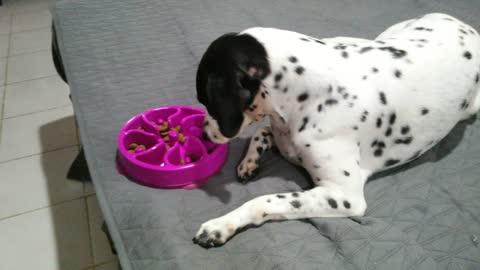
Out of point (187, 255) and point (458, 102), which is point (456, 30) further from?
point (187, 255)

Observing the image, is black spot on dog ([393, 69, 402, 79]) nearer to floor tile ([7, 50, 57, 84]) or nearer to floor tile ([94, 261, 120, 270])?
floor tile ([94, 261, 120, 270])

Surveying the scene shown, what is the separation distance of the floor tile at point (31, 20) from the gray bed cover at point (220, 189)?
2182 millimetres

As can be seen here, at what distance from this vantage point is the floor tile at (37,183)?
90.6 inches

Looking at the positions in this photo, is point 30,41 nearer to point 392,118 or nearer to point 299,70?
point 299,70

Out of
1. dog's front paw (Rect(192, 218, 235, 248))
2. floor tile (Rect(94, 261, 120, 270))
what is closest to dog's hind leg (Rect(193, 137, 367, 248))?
dog's front paw (Rect(192, 218, 235, 248))

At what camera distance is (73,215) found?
2223 mm

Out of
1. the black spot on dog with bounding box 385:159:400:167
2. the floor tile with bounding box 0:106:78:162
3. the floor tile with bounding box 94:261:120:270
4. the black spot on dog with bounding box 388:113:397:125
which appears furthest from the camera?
the floor tile with bounding box 0:106:78:162

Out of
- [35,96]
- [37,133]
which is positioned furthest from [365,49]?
[35,96]

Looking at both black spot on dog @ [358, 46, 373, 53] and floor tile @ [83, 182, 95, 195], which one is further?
floor tile @ [83, 182, 95, 195]

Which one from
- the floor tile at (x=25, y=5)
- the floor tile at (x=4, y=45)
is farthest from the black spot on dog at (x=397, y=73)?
the floor tile at (x=25, y=5)

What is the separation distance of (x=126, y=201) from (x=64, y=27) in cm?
147

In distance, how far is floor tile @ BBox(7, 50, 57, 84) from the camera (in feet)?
11.6

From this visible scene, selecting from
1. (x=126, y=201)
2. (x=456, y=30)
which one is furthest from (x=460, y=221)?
(x=126, y=201)

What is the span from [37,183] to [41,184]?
0.03 m
